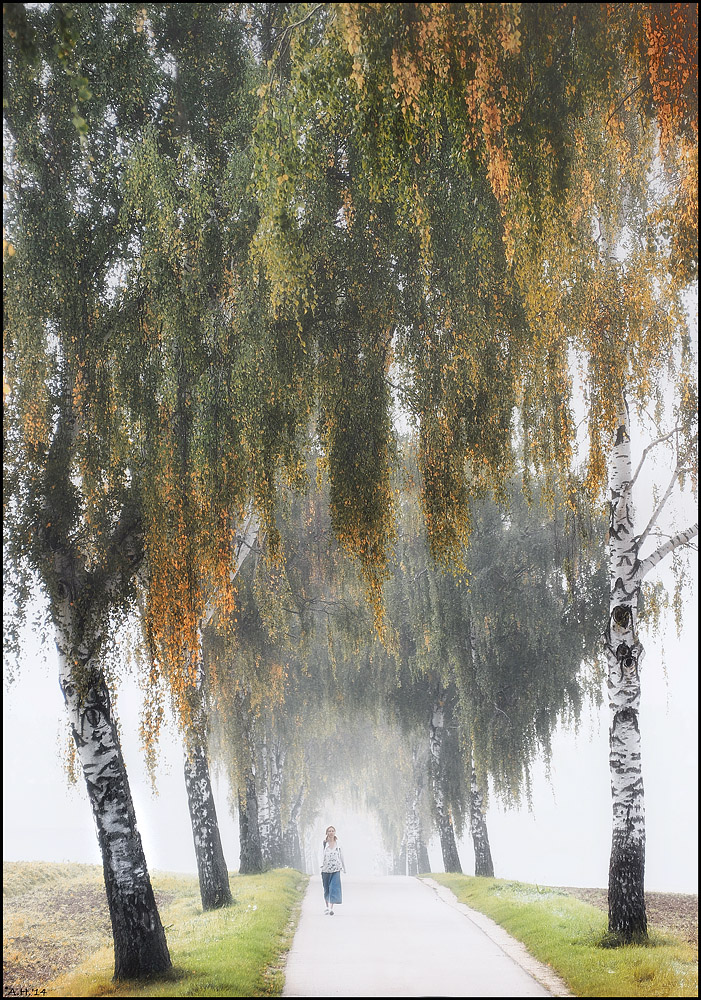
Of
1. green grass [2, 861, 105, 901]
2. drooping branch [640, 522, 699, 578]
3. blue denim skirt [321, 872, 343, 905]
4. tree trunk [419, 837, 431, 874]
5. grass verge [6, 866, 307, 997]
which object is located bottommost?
tree trunk [419, 837, 431, 874]

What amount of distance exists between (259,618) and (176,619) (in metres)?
7.14

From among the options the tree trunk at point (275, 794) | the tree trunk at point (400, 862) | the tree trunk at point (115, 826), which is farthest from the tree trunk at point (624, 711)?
Result: the tree trunk at point (400, 862)

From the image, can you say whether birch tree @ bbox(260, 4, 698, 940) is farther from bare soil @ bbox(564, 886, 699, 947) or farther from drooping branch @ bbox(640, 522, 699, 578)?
bare soil @ bbox(564, 886, 699, 947)

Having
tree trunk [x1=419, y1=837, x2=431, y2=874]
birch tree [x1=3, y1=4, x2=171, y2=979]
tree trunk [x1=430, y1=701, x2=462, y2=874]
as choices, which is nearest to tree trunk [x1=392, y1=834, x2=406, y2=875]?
tree trunk [x1=419, y1=837, x2=431, y2=874]

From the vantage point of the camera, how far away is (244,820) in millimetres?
20625

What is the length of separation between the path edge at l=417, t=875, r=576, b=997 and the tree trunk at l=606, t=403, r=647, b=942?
100cm

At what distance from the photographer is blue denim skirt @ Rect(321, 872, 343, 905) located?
Result: 1441cm

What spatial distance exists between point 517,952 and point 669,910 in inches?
213

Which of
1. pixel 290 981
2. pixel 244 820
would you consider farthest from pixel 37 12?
pixel 244 820

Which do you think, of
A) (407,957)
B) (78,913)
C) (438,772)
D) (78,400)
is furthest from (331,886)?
(78,400)

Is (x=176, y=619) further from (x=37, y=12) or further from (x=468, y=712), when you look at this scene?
(x=468, y=712)

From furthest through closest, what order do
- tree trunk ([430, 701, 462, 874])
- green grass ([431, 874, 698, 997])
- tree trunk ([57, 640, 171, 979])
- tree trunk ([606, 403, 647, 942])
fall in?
tree trunk ([430, 701, 462, 874]), tree trunk ([606, 403, 647, 942]), tree trunk ([57, 640, 171, 979]), green grass ([431, 874, 698, 997])

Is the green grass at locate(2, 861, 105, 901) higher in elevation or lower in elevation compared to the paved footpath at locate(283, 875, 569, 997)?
lower

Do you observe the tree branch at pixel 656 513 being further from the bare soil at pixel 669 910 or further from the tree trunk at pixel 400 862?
the tree trunk at pixel 400 862
